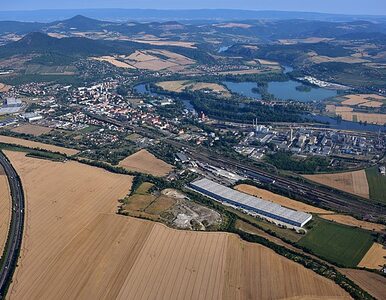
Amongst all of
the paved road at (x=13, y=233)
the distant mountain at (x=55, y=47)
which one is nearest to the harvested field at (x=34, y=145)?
the paved road at (x=13, y=233)

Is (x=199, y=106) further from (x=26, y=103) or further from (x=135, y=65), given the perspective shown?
(x=135, y=65)

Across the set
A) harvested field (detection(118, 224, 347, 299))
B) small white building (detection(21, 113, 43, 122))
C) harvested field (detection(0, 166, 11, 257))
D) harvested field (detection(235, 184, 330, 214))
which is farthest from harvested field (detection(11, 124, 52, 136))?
harvested field (detection(118, 224, 347, 299))

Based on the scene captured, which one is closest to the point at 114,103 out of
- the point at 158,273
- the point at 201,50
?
the point at 158,273

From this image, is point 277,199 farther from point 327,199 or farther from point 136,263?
point 136,263

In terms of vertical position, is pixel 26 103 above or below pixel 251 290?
below

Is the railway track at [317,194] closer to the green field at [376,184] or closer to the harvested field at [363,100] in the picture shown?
the green field at [376,184]

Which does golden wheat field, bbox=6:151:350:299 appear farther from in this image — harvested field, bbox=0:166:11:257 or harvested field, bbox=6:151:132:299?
harvested field, bbox=0:166:11:257
